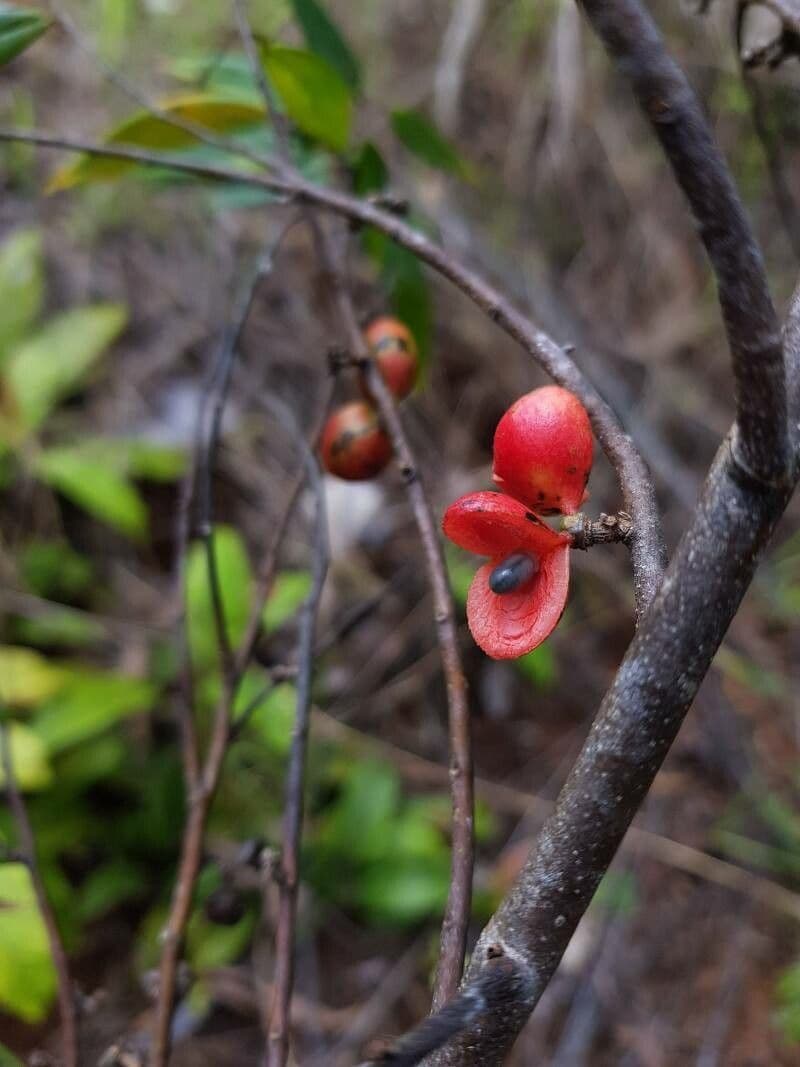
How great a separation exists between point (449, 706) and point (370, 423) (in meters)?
0.38

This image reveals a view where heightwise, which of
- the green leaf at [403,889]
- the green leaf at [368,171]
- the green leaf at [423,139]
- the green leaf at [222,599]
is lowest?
the green leaf at [403,889]

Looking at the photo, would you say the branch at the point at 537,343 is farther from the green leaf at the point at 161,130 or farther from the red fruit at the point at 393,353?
the red fruit at the point at 393,353

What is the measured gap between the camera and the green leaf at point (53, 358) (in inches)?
77.3

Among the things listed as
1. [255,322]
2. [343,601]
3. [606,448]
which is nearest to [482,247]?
[255,322]

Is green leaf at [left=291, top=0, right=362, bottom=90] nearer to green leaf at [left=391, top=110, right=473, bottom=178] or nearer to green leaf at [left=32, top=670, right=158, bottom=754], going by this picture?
green leaf at [left=391, top=110, right=473, bottom=178]

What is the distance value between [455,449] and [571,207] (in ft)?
2.59

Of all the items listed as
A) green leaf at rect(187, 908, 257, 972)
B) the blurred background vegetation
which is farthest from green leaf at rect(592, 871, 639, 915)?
green leaf at rect(187, 908, 257, 972)

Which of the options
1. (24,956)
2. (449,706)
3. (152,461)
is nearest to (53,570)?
(152,461)

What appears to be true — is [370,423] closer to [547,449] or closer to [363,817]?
[547,449]

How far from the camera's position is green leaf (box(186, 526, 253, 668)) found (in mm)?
1729

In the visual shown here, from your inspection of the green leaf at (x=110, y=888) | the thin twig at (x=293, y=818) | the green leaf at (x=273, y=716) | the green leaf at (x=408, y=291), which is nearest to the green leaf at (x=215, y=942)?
the green leaf at (x=110, y=888)

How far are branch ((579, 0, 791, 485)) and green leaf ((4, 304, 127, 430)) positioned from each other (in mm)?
1800

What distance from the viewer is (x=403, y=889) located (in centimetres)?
163

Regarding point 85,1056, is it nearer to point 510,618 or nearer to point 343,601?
point 343,601
